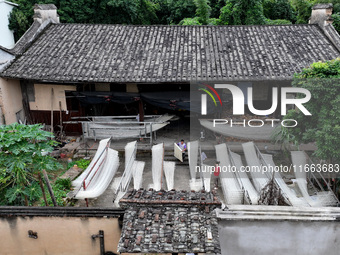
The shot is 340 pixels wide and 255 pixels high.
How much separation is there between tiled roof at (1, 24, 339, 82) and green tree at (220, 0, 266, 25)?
7.17m

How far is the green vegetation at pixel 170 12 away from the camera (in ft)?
70.6

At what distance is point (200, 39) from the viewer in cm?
1420

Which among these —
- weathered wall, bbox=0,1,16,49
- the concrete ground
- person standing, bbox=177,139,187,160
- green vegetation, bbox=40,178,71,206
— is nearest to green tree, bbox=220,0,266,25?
the concrete ground

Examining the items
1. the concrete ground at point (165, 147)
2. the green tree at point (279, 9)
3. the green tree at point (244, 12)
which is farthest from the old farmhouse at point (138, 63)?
the green tree at point (279, 9)

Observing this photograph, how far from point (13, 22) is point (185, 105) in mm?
18850

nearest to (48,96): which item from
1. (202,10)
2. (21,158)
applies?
(21,158)

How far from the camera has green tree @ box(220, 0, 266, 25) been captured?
21125 mm

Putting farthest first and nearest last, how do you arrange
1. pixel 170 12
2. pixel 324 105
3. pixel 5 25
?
pixel 170 12
pixel 5 25
pixel 324 105

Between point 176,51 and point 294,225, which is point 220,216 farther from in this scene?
point 176,51

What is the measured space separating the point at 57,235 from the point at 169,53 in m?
9.01

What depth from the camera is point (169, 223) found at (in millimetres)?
5457

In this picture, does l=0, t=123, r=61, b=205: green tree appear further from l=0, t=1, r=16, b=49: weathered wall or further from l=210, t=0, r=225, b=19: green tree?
l=210, t=0, r=225, b=19: green tree

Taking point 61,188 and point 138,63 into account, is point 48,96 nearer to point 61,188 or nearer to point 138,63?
point 138,63

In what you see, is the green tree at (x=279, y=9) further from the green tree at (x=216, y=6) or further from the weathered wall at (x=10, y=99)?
the weathered wall at (x=10, y=99)
